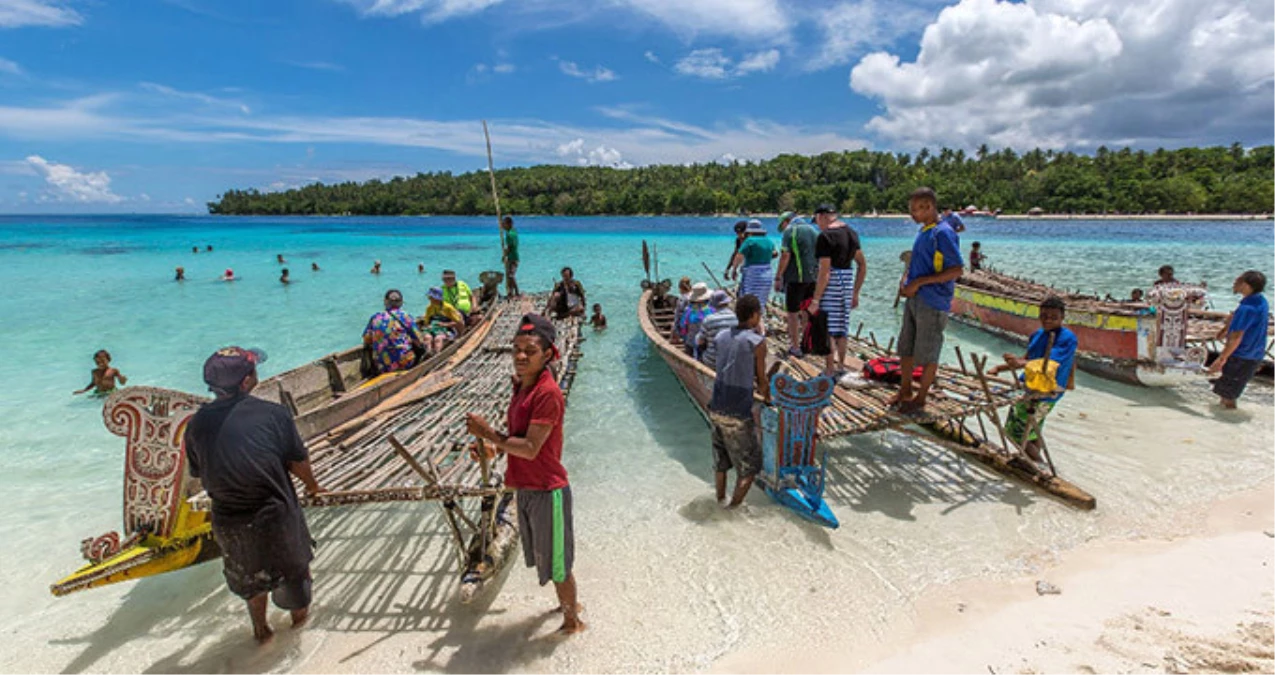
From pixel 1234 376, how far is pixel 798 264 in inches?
240

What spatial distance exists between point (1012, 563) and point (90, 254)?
57.2 m

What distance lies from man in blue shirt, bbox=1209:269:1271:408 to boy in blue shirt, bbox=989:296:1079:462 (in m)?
3.40

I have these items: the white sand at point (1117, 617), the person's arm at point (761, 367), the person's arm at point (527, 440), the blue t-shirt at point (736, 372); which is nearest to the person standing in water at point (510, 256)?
the blue t-shirt at point (736, 372)

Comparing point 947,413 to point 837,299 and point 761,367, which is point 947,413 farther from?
point 761,367

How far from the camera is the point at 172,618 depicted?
14.2 ft

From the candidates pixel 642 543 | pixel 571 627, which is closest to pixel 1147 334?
pixel 642 543

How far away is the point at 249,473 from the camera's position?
317cm

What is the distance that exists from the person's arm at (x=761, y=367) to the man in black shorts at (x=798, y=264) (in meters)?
2.30

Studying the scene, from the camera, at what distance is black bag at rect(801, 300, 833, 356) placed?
6648mm

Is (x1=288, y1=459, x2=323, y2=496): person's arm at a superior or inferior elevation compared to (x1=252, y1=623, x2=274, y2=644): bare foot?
superior

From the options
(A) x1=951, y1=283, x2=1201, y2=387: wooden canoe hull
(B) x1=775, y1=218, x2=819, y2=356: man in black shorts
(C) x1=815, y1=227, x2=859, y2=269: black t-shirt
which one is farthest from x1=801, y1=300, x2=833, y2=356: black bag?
(A) x1=951, y1=283, x2=1201, y2=387: wooden canoe hull

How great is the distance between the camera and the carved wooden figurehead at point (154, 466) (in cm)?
381

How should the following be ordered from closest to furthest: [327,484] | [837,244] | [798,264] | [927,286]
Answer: [327,484] → [927,286] → [837,244] → [798,264]

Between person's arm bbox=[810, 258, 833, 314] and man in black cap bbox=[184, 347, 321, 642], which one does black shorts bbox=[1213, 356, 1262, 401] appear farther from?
man in black cap bbox=[184, 347, 321, 642]
